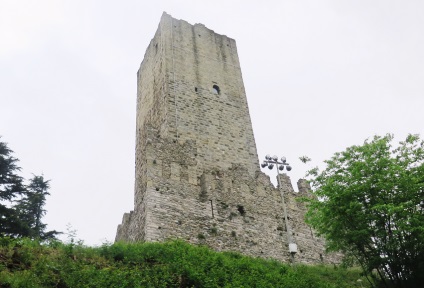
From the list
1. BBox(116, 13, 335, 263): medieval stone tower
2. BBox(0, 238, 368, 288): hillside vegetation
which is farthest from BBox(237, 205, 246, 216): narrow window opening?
BBox(0, 238, 368, 288): hillside vegetation

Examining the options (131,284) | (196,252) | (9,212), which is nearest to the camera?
(131,284)

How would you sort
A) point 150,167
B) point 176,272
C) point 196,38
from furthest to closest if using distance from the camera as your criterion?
1. point 196,38
2. point 150,167
3. point 176,272

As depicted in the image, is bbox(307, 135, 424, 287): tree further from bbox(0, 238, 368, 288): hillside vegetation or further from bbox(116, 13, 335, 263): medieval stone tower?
bbox(116, 13, 335, 263): medieval stone tower

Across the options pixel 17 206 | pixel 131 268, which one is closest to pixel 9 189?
pixel 17 206

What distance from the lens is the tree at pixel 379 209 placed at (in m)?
11.6

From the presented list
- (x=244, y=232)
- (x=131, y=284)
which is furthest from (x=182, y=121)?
(x=131, y=284)

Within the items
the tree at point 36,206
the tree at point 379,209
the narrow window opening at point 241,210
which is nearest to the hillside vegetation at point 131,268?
the tree at point 379,209

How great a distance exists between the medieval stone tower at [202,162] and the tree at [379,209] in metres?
3.75

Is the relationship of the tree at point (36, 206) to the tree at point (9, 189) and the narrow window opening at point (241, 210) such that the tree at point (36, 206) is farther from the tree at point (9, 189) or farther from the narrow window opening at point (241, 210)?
the narrow window opening at point (241, 210)

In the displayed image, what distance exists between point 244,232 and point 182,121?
6.04 meters

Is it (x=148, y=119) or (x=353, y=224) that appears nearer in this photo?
(x=353, y=224)

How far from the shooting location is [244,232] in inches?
623

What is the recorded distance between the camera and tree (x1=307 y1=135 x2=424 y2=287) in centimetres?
1162

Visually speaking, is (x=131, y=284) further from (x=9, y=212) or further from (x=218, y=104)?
(x=218, y=104)
